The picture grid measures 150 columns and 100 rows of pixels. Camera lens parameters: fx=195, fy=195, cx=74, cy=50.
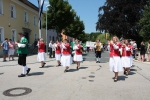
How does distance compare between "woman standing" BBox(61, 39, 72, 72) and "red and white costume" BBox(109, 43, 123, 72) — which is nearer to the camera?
"red and white costume" BBox(109, 43, 123, 72)

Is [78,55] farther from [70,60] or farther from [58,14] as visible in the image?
[58,14]

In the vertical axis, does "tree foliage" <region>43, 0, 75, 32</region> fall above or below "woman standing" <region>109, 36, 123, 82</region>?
above

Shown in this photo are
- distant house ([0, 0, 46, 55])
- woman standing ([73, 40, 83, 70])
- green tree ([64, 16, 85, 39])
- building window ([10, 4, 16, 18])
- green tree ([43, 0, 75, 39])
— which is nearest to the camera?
woman standing ([73, 40, 83, 70])

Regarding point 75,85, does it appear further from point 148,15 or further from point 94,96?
point 148,15

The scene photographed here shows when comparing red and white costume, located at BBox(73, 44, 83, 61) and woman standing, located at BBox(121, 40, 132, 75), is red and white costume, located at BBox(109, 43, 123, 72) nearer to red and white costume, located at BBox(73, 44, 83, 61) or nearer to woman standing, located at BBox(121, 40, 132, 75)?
woman standing, located at BBox(121, 40, 132, 75)

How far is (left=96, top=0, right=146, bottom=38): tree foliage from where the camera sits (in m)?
37.6

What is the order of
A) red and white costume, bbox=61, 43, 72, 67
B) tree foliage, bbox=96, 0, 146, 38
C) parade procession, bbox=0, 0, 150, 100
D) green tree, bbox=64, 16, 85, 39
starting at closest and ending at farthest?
parade procession, bbox=0, 0, 150, 100 < red and white costume, bbox=61, 43, 72, 67 < tree foliage, bbox=96, 0, 146, 38 < green tree, bbox=64, 16, 85, 39

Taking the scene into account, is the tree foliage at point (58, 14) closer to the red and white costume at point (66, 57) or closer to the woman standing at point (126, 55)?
the red and white costume at point (66, 57)

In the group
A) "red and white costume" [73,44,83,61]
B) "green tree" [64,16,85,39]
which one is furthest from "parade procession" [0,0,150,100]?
"green tree" [64,16,85,39]

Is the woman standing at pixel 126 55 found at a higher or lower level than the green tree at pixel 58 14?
lower

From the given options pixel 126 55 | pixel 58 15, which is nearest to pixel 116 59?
pixel 126 55

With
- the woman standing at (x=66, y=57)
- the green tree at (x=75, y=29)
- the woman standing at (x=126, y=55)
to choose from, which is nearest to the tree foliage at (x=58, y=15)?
the woman standing at (x=66, y=57)

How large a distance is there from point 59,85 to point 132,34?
114ft

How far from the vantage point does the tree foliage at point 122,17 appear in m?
37.6
